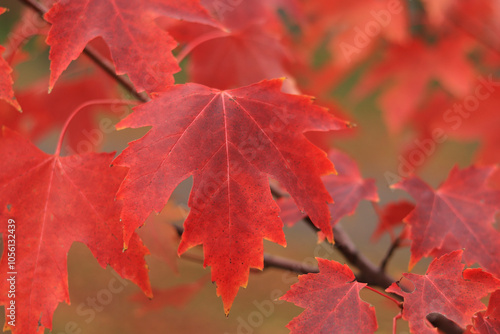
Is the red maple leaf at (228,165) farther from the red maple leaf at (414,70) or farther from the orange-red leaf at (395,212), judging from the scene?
the red maple leaf at (414,70)

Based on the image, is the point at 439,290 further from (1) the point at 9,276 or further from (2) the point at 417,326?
(1) the point at 9,276

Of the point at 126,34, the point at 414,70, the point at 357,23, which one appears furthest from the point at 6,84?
the point at 414,70

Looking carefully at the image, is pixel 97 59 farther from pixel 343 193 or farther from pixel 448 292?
pixel 448 292

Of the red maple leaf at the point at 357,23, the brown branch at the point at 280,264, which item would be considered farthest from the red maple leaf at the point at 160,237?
the red maple leaf at the point at 357,23

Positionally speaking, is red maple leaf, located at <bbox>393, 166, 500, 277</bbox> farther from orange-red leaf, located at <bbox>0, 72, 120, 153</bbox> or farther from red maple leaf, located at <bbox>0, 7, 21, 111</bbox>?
orange-red leaf, located at <bbox>0, 72, 120, 153</bbox>

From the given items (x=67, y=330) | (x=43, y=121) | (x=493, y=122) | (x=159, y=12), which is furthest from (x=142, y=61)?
(x=67, y=330)

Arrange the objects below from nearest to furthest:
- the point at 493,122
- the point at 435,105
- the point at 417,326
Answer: the point at 417,326, the point at 493,122, the point at 435,105

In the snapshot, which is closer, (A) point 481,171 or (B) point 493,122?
(A) point 481,171
